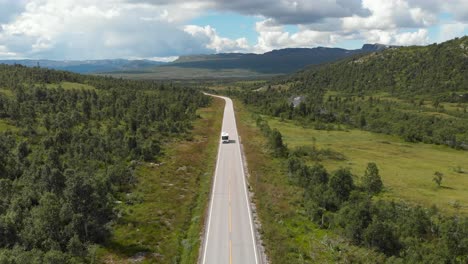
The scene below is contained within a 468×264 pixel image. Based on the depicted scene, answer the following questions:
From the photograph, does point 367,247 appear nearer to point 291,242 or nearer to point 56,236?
point 291,242

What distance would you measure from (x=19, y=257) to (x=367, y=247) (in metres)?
36.3

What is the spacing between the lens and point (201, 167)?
249ft

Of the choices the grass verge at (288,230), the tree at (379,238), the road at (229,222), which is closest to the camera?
the road at (229,222)

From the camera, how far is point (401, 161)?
99.8m

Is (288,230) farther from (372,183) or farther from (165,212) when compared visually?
(372,183)

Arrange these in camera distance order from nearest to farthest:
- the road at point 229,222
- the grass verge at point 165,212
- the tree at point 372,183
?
the road at point 229,222 → the grass verge at point 165,212 → the tree at point 372,183

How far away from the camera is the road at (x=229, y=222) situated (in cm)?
3916

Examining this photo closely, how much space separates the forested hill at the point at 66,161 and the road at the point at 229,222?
43.6 ft

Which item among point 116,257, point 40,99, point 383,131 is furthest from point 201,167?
point 383,131

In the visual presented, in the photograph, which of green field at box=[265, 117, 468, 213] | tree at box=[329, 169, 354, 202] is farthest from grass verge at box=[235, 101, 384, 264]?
green field at box=[265, 117, 468, 213]

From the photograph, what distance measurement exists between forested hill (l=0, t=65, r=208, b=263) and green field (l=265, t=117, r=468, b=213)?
45520 millimetres

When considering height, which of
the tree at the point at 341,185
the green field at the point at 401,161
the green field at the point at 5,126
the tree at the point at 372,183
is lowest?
the green field at the point at 401,161

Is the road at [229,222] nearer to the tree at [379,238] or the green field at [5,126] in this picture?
the tree at [379,238]

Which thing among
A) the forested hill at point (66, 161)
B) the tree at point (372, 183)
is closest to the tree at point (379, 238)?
the tree at point (372, 183)
